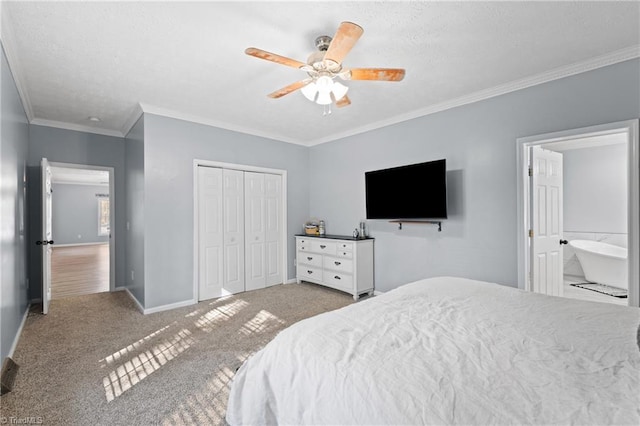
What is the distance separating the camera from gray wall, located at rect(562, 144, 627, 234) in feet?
16.0

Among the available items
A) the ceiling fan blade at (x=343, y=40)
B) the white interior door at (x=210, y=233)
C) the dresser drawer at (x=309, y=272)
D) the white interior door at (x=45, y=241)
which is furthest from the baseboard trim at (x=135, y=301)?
the ceiling fan blade at (x=343, y=40)

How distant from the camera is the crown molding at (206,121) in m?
3.59

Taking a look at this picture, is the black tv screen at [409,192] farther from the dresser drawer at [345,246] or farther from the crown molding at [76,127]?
the crown molding at [76,127]

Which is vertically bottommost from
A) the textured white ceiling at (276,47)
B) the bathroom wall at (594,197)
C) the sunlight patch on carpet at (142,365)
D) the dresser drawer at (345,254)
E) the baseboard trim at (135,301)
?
the sunlight patch on carpet at (142,365)

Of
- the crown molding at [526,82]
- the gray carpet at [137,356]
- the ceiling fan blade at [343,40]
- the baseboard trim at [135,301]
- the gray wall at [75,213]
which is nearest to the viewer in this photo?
the ceiling fan blade at [343,40]

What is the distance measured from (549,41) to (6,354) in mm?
4839

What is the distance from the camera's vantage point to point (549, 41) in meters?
2.27

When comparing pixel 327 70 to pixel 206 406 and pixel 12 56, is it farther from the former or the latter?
pixel 12 56

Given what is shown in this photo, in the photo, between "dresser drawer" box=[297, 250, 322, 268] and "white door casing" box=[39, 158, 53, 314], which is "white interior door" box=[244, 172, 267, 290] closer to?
"dresser drawer" box=[297, 250, 322, 268]

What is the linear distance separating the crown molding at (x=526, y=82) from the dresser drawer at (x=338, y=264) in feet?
6.44

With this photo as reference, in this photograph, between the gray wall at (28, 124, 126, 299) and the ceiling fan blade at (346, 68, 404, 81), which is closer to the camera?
the ceiling fan blade at (346, 68, 404, 81)

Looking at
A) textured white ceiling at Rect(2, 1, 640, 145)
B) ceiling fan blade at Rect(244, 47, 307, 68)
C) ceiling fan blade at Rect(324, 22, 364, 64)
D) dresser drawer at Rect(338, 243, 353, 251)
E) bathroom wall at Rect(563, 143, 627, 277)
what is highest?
textured white ceiling at Rect(2, 1, 640, 145)

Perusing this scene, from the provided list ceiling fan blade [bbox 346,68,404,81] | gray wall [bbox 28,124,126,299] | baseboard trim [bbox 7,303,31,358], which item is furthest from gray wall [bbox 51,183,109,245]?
ceiling fan blade [bbox 346,68,404,81]

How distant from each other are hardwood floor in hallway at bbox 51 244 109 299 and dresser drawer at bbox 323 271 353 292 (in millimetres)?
3605
